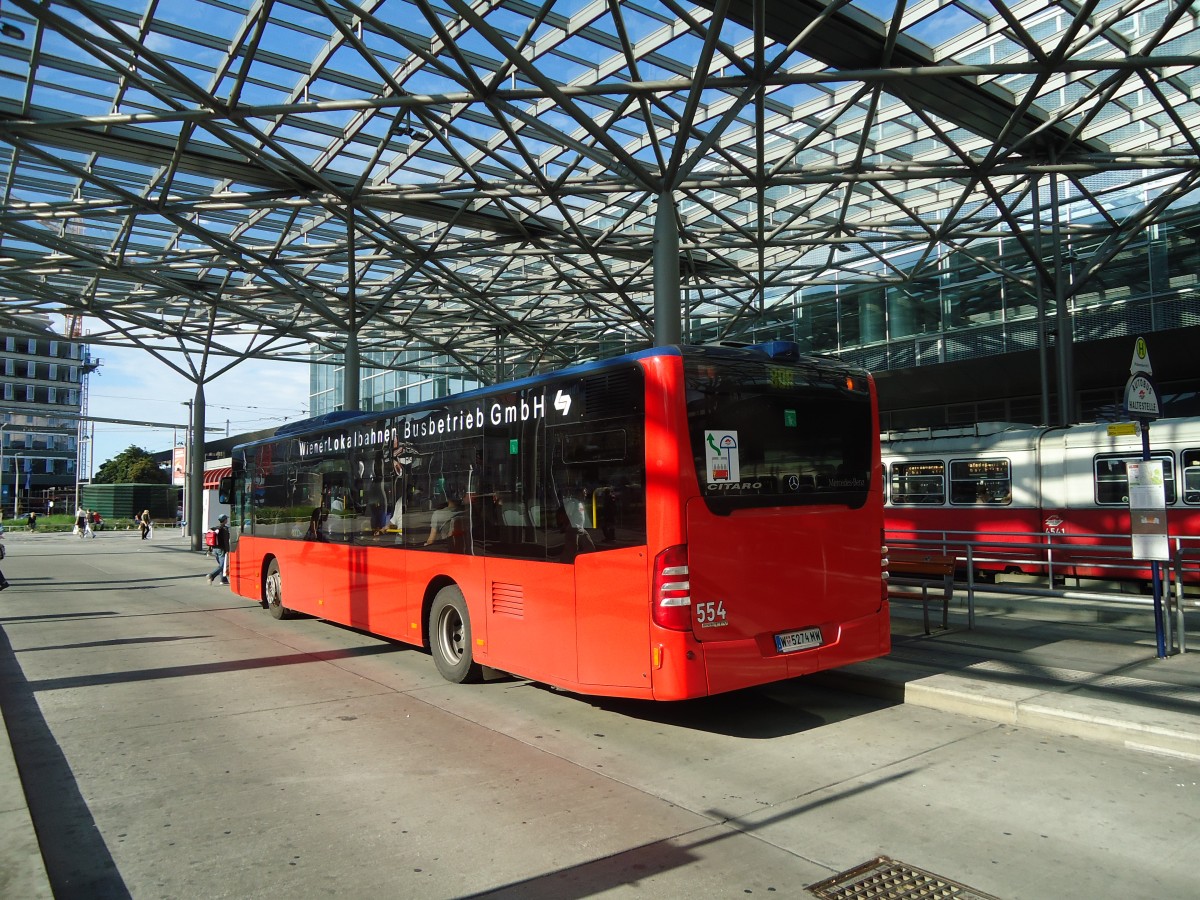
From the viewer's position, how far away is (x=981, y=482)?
59.0 feet

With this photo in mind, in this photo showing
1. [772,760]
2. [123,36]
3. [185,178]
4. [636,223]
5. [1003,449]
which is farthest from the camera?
[636,223]

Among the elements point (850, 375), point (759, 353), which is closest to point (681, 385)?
point (759, 353)

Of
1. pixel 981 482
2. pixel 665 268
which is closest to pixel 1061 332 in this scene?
pixel 981 482

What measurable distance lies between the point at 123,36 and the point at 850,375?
11486 millimetres

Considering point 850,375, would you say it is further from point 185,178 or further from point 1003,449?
point 185,178

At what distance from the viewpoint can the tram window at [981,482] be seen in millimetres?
17562

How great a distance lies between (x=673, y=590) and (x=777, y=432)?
1.72 metres

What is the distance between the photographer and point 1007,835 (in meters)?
4.62

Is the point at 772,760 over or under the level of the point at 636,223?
under

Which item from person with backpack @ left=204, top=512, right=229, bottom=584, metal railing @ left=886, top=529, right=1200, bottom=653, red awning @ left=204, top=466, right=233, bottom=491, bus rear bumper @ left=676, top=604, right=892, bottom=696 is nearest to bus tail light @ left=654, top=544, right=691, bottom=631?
bus rear bumper @ left=676, top=604, right=892, bottom=696

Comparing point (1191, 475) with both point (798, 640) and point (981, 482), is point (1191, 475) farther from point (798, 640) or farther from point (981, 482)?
point (798, 640)

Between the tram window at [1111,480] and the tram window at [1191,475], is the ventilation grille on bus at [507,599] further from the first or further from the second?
the tram window at [1191,475]

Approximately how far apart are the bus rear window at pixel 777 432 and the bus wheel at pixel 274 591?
31.2ft

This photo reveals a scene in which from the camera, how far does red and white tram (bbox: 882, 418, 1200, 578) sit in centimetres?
1509
